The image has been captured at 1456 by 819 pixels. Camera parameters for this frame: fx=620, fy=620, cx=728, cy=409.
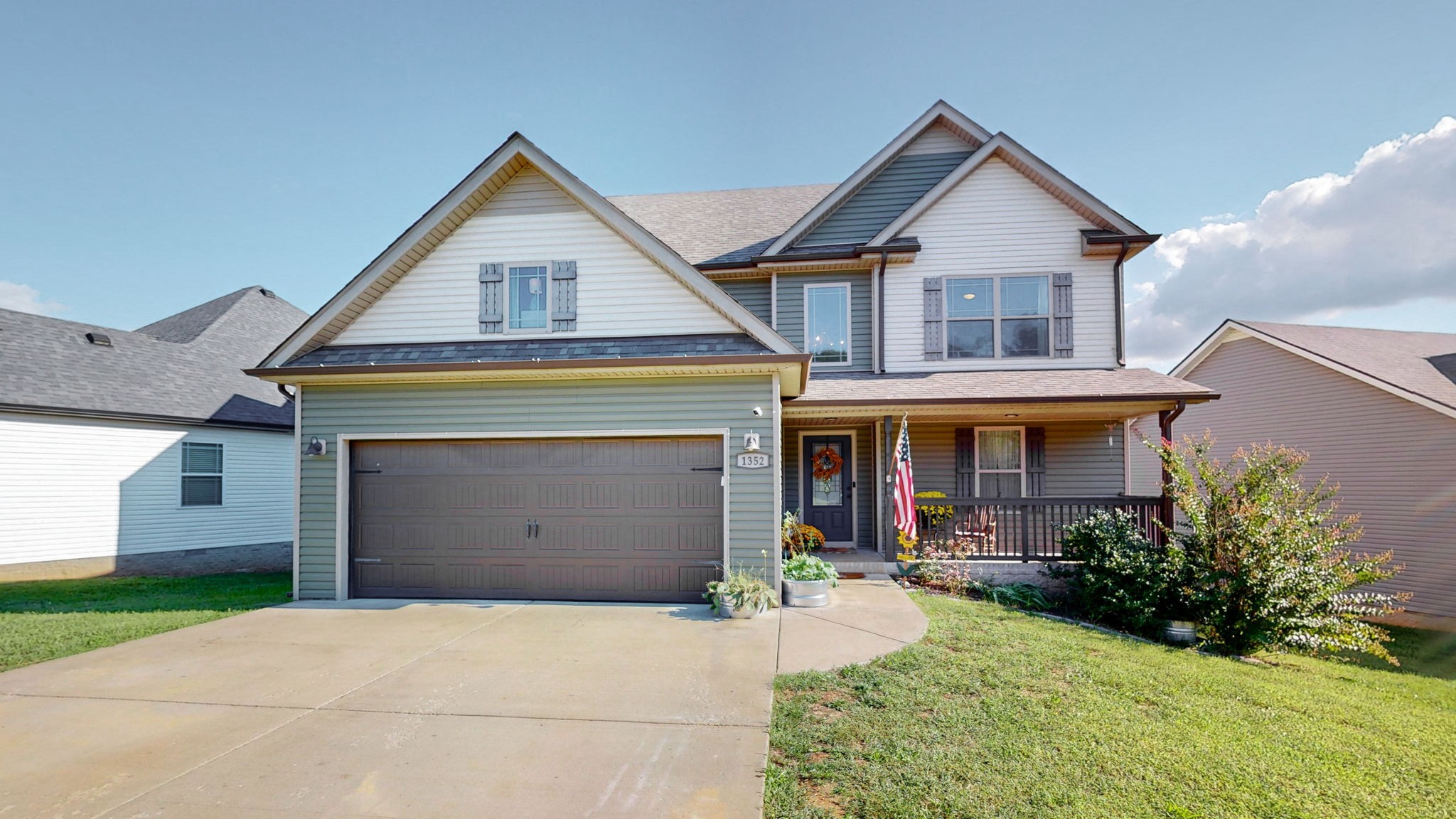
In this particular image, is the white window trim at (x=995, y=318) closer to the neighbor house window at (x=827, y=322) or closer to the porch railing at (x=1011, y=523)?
the neighbor house window at (x=827, y=322)

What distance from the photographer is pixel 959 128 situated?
40.2 feet

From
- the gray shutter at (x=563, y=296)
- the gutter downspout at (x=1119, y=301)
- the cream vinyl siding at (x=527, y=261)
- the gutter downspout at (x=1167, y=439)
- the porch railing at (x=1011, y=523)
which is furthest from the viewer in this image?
the gutter downspout at (x=1119, y=301)

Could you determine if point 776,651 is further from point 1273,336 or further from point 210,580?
point 1273,336

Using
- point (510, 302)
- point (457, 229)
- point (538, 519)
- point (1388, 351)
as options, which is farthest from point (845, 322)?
point (1388, 351)

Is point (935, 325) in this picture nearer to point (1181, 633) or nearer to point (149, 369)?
point (1181, 633)

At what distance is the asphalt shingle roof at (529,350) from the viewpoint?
841cm

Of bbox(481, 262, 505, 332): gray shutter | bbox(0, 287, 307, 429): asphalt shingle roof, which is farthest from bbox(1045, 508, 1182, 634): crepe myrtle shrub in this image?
bbox(0, 287, 307, 429): asphalt shingle roof

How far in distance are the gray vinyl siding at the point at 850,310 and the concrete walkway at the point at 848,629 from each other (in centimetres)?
440

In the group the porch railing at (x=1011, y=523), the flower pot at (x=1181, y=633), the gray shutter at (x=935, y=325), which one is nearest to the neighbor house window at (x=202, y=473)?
the porch railing at (x=1011, y=523)

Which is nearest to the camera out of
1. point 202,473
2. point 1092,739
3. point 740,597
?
point 1092,739

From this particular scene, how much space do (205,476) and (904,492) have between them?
15267 millimetres

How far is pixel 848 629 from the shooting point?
7.06m

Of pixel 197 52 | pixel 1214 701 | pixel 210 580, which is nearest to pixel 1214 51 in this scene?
pixel 1214 701

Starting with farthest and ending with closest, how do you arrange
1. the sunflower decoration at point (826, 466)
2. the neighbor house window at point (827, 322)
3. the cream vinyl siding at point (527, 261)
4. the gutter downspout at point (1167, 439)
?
1. the sunflower decoration at point (826, 466)
2. the neighbor house window at point (827, 322)
3. the gutter downspout at point (1167, 439)
4. the cream vinyl siding at point (527, 261)
